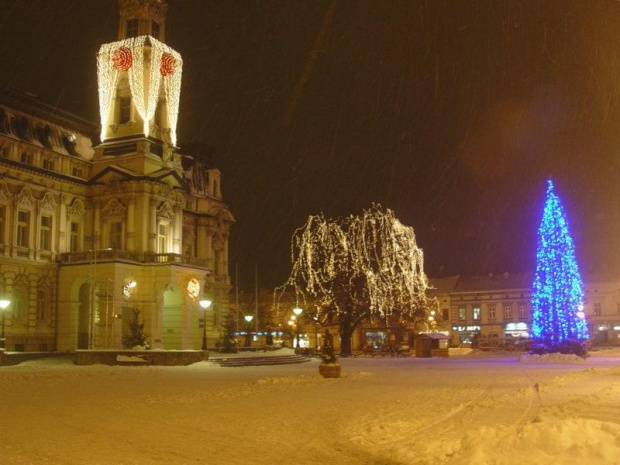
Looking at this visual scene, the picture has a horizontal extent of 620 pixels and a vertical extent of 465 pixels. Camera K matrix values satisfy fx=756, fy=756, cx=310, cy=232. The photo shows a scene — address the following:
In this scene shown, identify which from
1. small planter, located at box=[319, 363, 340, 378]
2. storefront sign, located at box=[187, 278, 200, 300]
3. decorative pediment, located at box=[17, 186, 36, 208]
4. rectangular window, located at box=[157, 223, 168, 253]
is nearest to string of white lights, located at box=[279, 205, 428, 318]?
storefront sign, located at box=[187, 278, 200, 300]

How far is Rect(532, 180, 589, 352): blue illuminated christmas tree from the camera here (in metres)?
46.8

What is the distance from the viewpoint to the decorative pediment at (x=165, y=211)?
57594 millimetres

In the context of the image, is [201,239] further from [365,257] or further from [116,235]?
[365,257]

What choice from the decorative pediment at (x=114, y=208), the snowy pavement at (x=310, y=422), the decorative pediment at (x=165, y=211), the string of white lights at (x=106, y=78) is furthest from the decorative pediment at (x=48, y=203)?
the snowy pavement at (x=310, y=422)

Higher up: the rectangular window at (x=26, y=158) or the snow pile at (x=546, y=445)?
the rectangular window at (x=26, y=158)

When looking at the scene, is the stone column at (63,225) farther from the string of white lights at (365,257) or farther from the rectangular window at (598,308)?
the rectangular window at (598,308)

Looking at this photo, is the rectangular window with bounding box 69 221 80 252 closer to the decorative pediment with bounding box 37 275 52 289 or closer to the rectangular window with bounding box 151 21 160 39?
the decorative pediment with bounding box 37 275 52 289

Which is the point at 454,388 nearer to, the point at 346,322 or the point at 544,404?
the point at 544,404

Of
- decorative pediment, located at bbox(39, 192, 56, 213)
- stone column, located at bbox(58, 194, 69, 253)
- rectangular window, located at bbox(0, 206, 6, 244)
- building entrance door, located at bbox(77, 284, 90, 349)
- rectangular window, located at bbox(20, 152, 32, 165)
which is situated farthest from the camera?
stone column, located at bbox(58, 194, 69, 253)

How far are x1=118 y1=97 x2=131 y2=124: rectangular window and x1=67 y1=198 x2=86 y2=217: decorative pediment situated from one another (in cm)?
735

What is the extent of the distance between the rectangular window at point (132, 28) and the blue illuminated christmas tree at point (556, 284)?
33.3 m

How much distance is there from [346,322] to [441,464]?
46.5 meters

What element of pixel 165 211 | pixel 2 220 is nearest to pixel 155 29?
pixel 165 211

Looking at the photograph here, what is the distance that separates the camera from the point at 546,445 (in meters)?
9.80
